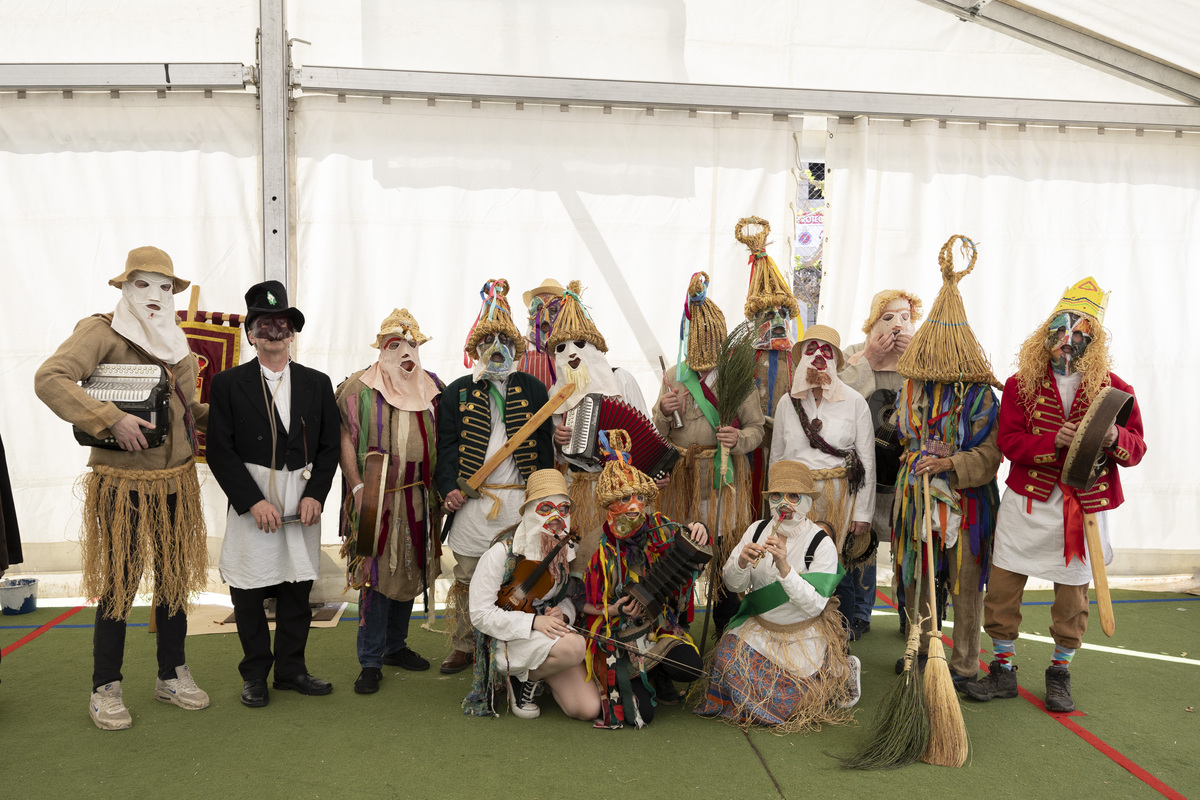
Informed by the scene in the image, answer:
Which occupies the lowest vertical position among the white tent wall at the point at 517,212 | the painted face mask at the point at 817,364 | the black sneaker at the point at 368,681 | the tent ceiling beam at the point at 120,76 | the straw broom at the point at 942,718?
the black sneaker at the point at 368,681

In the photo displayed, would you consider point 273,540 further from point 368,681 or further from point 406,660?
point 406,660

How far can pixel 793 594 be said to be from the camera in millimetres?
3488

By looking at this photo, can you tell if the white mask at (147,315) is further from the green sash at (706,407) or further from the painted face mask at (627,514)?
the green sash at (706,407)

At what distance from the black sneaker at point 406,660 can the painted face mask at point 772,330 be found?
2.38 metres

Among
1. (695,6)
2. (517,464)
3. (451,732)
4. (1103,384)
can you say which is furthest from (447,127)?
(1103,384)

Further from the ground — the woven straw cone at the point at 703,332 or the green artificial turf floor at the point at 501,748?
the woven straw cone at the point at 703,332

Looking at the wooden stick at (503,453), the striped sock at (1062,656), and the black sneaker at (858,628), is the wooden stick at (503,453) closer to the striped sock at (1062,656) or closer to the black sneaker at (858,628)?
the black sneaker at (858,628)

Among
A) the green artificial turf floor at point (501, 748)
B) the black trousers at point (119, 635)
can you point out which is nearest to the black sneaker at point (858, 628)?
the green artificial turf floor at point (501, 748)

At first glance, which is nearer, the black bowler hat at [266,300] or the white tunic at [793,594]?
the white tunic at [793,594]

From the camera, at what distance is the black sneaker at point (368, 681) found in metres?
3.94

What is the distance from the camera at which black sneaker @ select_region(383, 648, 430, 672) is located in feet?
14.1

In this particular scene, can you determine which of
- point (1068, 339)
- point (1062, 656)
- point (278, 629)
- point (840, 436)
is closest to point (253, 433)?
point (278, 629)

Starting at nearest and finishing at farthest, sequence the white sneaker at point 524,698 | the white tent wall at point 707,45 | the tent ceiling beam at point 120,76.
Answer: the white sneaker at point 524,698, the tent ceiling beam at point 120,76, the white tent wall at point 707,45

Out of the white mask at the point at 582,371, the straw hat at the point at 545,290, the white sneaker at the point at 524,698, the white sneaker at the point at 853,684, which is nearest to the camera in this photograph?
the white sneaker at the point at 524,698
